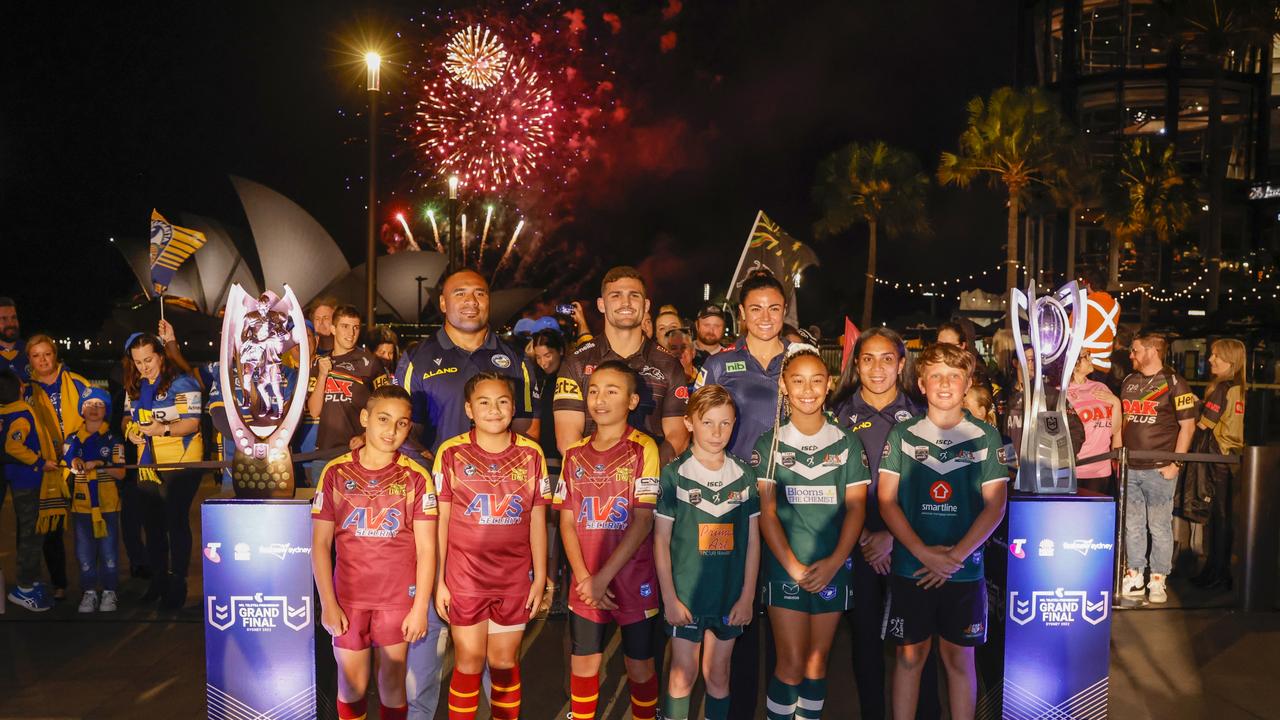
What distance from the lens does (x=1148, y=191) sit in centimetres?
3525

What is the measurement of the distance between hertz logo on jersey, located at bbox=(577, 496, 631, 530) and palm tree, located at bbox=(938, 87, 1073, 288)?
25.7m

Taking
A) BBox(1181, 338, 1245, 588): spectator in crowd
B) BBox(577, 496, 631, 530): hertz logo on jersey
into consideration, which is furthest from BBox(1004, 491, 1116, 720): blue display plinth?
BBox(1181, 338, 1245, 588): spectator in crowd

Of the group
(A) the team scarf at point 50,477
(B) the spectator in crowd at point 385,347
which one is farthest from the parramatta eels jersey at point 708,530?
(A) the team scarf at point 50,477

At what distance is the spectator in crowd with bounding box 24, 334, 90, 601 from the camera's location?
6.73 meters

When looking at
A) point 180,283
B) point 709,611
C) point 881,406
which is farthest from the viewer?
point 180,283

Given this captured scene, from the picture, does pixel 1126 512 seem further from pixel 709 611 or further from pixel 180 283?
pixel 180 283

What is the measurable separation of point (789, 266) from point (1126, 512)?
5.19m

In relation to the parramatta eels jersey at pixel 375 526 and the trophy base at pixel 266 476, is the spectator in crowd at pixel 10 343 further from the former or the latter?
the parramatta eels jersey at pixel 375 526

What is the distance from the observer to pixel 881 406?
15.3 ft

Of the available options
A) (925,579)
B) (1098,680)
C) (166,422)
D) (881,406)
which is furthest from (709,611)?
(166,422)

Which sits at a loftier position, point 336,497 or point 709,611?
point 336,497

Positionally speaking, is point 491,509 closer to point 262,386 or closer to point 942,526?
point 262,386

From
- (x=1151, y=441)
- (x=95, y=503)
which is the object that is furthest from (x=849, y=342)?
(x=95, y=503)

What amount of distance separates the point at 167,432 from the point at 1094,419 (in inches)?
268
